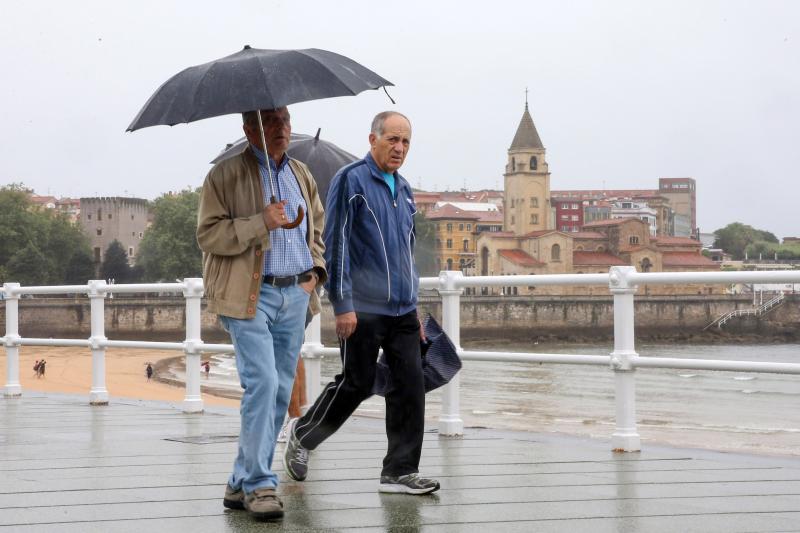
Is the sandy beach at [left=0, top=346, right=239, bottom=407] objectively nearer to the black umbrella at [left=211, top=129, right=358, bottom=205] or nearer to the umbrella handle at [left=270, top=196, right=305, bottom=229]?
the black umbrella at [left=211, top=129, right=358, bottom=205]

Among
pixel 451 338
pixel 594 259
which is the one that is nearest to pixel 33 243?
pixel 594 259

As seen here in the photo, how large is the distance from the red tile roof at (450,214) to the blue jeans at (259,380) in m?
133

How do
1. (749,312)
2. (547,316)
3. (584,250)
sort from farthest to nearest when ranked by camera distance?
(584,250) → (547,316) → (749,312)

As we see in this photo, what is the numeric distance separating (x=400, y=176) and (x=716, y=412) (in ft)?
70.6

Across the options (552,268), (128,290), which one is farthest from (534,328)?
(128,290)

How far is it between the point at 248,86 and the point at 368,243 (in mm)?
903

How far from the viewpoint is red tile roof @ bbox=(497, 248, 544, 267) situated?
124 m

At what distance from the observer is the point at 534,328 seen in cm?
9012

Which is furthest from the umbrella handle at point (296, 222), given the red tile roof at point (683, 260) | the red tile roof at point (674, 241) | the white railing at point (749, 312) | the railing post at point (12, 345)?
Answer: the red tile roof at point (674, 241)

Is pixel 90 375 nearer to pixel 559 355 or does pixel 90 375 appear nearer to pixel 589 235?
pixel 559 355

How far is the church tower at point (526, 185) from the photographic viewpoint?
5403 inches

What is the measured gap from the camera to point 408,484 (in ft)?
16.5

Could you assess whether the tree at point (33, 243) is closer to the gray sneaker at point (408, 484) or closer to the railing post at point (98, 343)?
the railing post at point (98, 343)

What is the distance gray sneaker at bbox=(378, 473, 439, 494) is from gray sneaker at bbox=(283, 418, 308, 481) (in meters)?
0.43
